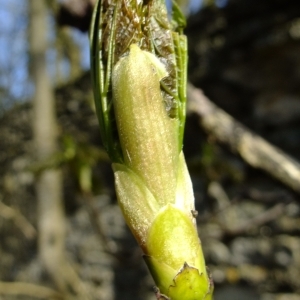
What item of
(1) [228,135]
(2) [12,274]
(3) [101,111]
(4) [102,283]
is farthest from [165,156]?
(2) [12,274]

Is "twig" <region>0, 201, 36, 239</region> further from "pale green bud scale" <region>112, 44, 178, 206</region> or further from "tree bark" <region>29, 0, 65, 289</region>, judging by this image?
"pale green bud scale" <region>112, 44, 178, 206</region>

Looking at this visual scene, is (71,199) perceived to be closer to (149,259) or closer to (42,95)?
(42,95)

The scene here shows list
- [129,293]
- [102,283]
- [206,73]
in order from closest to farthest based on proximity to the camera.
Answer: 1. [206,73]
2. [129,293]
3. [102,283]

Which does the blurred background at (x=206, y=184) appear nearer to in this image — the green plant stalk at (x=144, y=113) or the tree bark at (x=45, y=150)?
the tree bark at (x=45, y=150)

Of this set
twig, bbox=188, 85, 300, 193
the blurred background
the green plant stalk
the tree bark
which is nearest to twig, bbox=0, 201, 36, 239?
the blurred background

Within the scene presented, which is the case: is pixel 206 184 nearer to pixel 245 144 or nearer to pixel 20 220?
pixel 245 144

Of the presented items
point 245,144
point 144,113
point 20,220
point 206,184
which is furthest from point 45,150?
point 144,113

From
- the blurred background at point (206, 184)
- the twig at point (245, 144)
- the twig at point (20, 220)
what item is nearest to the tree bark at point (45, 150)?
the blurred background at point (206, 184)
